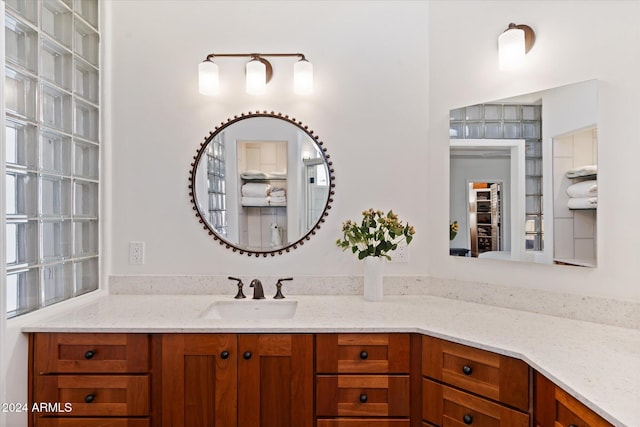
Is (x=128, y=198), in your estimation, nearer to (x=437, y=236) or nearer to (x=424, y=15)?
(x=437, y=236)

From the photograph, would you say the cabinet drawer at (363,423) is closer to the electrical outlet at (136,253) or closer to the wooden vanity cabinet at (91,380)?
the wooden vanity cabinet at (91,380)

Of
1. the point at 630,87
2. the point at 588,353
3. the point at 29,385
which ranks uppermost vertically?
the point at 630,87

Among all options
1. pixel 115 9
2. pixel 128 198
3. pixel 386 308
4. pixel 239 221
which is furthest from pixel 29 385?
pixel 115 9

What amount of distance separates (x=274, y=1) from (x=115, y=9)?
874mm

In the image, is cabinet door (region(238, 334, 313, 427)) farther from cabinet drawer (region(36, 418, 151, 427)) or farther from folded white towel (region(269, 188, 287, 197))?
folded white towel (region(269, 188, 287, 197))

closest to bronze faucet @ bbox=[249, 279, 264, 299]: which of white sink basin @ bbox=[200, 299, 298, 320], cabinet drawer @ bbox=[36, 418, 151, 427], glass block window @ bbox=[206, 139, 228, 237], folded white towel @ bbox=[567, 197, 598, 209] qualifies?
white sink basin @ bbox=[200, 299, 298, 320]

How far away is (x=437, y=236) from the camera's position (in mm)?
2168

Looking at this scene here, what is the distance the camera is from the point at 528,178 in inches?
72.7

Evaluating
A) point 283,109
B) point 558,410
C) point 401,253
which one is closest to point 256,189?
point 283,109

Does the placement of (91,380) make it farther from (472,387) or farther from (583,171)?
(583,171)

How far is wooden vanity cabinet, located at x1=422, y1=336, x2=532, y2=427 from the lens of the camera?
1.34m

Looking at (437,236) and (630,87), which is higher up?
(630,87)

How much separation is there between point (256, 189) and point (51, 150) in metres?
0.95

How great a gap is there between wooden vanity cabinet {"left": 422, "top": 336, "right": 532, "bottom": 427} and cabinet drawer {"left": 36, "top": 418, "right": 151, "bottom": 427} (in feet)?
3.75
